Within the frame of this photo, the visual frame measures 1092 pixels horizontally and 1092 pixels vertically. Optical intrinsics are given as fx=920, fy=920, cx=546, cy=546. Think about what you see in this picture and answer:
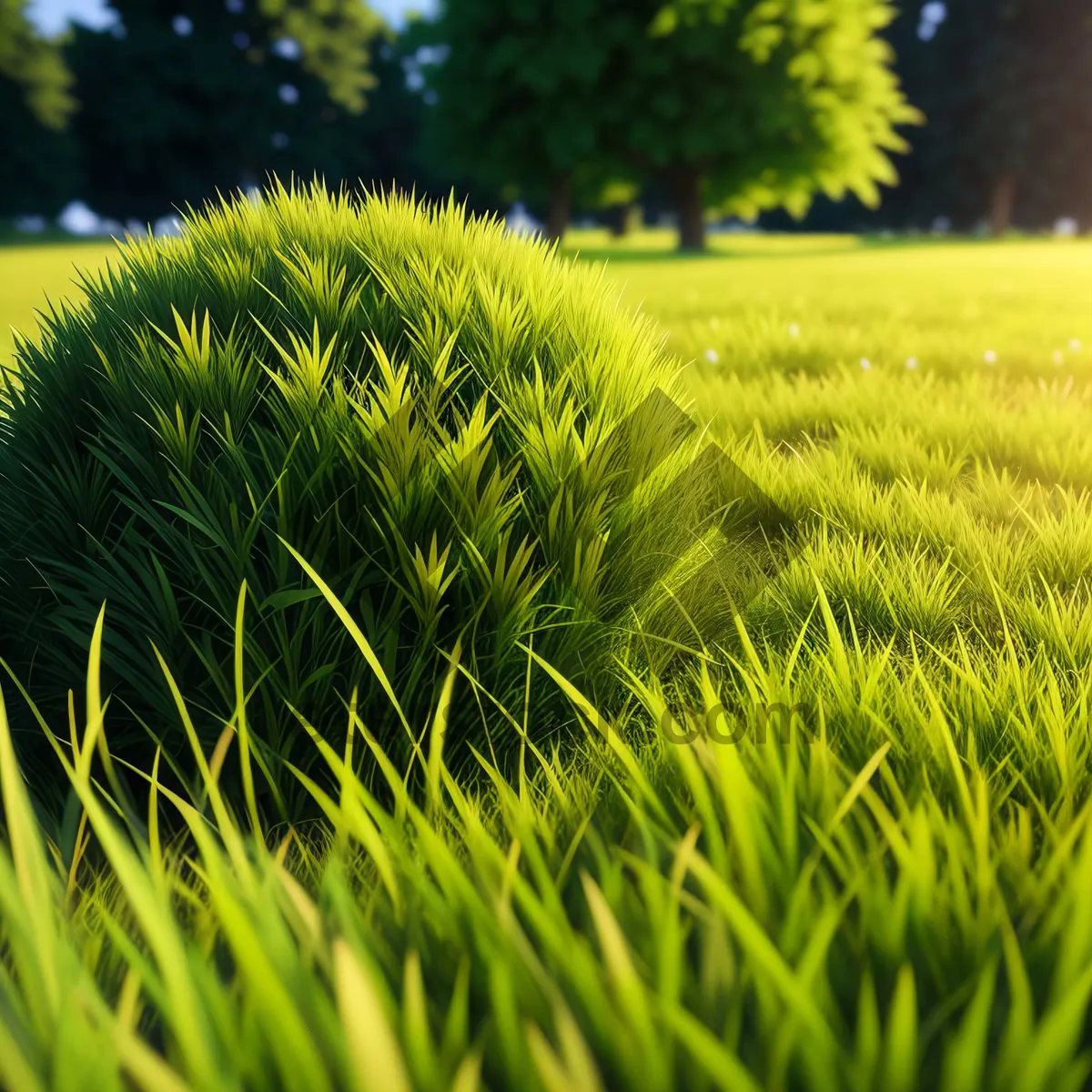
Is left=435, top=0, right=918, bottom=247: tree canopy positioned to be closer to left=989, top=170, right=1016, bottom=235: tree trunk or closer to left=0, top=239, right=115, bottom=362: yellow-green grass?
left=0, top=239, right=115, bottom=362: yellow-green grass

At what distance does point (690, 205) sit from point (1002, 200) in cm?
2401

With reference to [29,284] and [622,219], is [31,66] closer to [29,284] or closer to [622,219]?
[622,219]

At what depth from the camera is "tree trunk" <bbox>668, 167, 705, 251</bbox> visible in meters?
27.4

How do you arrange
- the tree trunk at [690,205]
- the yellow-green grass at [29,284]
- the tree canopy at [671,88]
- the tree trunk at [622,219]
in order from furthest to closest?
the tree trunk at [622,219] < the tree trunk at [690,205] < the tree canopy at [671,88] < the yellow-green grass at [29,284]

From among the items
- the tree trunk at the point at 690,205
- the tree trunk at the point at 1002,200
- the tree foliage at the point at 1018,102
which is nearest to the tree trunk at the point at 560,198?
the tree trunk at the point at 690,205

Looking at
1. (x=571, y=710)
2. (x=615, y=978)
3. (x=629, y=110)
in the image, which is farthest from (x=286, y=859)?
(x=629, y=110)

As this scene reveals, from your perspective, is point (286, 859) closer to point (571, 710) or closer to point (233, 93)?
point (571, 710)

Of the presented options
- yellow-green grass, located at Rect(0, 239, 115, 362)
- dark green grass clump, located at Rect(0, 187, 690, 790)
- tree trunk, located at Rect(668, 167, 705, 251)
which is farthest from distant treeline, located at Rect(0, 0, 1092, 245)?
dark green grass clump, located at Rect(0, 187, 690, 790)

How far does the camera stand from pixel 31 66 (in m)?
34.8

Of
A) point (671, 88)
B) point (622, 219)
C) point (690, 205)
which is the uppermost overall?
point (671, 88)

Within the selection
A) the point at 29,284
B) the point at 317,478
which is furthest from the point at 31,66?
the point at 317,478

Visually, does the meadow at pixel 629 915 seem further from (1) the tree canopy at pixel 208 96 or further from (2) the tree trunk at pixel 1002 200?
(2) the tree trunk at pixel 1002 200

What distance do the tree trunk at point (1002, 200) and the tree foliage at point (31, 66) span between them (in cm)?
4024

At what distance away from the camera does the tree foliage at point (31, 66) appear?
113 ft
